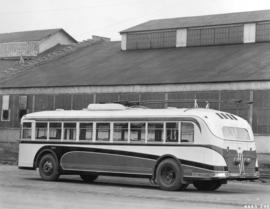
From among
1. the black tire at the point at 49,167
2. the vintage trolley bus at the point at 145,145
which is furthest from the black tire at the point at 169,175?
the black tire at the point at 49,167

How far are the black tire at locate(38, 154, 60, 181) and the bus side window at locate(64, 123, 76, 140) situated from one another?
938mm

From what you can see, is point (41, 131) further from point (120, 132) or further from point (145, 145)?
point (145, 145)

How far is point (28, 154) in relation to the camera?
963 inches

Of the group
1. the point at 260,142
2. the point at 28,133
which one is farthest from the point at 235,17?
the point at 28,133

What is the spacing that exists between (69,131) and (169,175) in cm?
461

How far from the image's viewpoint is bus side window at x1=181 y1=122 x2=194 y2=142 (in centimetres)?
2053

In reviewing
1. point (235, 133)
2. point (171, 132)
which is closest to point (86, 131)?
point (171, 132)

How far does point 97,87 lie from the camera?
147ft

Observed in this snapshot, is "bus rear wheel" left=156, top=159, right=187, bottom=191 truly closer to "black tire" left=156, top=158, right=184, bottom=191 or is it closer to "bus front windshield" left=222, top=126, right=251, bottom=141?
"black tire" left=156, top=158, right=184, bottom=191

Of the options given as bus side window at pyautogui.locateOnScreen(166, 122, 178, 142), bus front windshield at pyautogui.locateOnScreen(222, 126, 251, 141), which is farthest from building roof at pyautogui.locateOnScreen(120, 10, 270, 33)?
bus side window at pyautogui.locateOnScreen(166, 122, 178, 142)

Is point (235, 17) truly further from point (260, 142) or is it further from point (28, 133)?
point (28, 133)

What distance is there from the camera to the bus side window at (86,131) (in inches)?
906

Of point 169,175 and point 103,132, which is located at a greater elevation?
point 103,132

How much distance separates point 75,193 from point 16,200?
105 inches
